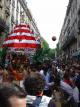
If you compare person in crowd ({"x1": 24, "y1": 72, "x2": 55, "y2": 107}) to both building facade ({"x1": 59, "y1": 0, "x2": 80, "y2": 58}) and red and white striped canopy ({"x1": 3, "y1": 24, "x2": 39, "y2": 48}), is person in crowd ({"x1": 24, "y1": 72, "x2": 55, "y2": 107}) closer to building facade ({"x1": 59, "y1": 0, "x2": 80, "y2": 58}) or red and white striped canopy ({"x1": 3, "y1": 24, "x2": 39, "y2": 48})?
red and white striped canopy ({"x1": 3, "y1": 24, "x2": 39, "y2": 48})

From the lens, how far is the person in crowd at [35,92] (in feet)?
12.4

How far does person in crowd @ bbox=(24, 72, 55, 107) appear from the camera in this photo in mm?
3770

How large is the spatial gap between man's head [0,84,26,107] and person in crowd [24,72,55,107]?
1700 millimetres

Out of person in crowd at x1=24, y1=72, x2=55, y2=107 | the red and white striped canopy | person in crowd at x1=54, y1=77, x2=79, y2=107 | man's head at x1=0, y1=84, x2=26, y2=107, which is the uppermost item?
the red and white striped canopy

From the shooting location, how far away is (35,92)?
3.86m

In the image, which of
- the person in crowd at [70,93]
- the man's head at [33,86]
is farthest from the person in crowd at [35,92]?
the person in crowd at [70,93]

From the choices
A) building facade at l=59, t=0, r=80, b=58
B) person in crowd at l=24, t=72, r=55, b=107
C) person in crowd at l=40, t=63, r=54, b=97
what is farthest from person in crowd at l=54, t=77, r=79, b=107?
building facade at l=59, t=0, r=80, b=58

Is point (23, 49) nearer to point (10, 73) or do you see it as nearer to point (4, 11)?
point (10, 73)

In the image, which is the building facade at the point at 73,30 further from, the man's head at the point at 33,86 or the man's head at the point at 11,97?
the man's head at the point at 11,97

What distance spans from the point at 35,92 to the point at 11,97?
192 centimetres

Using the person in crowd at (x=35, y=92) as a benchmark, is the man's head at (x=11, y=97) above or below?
above

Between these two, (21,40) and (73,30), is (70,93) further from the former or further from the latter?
(73,30)

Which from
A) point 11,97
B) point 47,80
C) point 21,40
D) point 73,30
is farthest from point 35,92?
point 73,30

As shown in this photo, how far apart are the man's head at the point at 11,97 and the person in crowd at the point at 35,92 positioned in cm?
170
